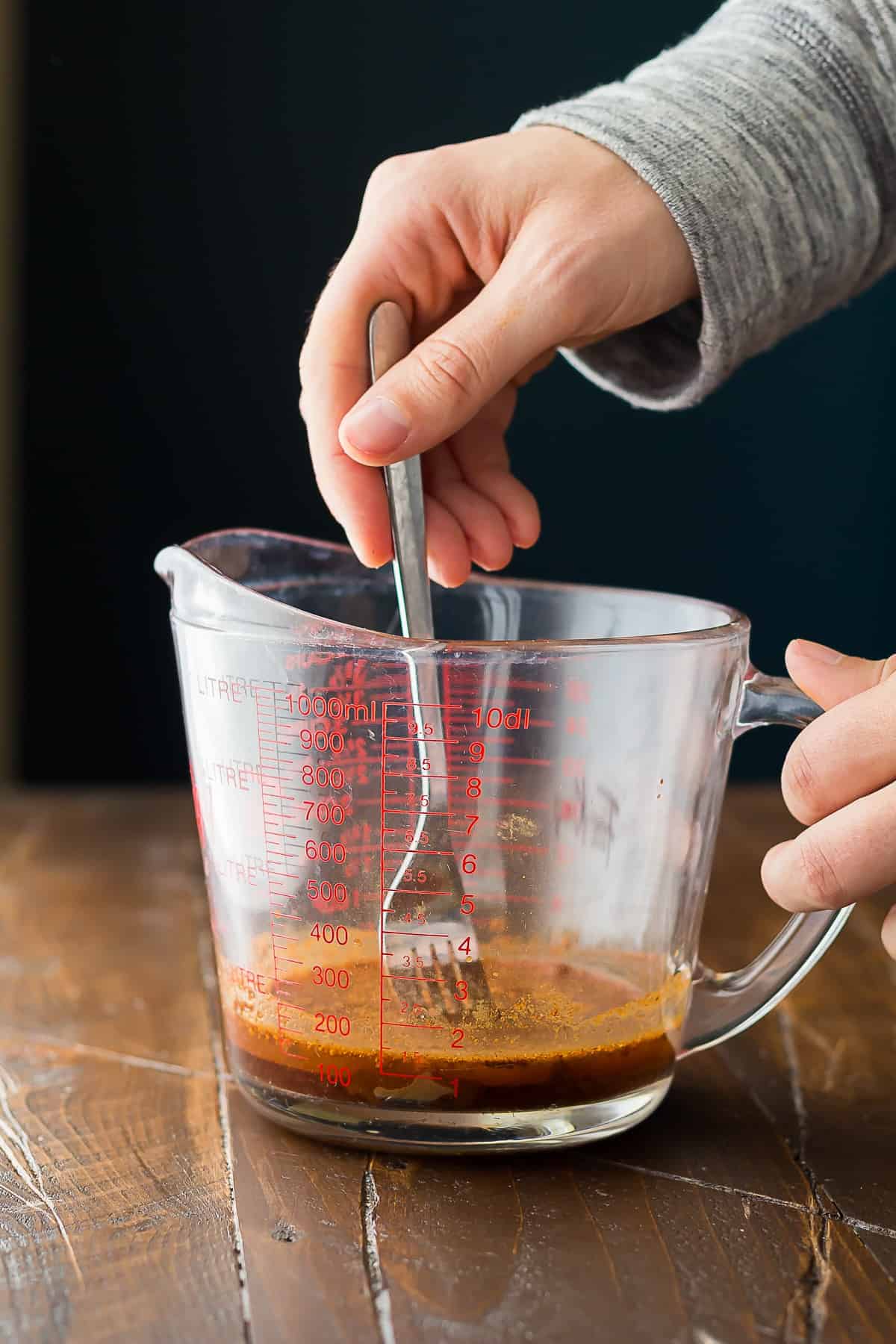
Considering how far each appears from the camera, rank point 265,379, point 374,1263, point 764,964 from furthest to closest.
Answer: point 265,379
point 764,964
point 374,1263

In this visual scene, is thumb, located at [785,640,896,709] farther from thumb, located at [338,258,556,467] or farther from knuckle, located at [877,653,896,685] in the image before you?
thumb, located at [338,258,556,467]

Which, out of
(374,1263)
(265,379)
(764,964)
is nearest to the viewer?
(374,1263)

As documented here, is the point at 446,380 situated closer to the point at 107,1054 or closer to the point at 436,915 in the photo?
the point at 436,915

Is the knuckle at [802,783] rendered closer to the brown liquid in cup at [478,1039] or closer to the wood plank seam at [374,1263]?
the brown liquid in cup at [478,1039]

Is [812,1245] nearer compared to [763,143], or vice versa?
[812,1245]

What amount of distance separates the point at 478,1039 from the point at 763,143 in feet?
1.43

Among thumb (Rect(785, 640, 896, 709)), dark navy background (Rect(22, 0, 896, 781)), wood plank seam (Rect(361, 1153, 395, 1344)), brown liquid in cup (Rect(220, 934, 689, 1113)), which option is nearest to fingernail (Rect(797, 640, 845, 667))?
thumb (Rect(785, 640, 896, 709))

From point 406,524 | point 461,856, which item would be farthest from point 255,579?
point 461,856

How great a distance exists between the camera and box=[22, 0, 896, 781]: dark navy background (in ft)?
6.18

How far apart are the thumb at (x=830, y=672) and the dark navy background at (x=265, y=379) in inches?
57.9

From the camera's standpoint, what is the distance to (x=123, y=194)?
191 cm

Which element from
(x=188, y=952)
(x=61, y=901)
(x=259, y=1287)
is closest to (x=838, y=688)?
(x=259, y=1287)

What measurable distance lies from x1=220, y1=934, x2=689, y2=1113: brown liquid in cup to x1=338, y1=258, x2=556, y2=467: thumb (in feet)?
0.67

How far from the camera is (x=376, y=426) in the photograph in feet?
1.89
